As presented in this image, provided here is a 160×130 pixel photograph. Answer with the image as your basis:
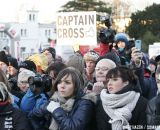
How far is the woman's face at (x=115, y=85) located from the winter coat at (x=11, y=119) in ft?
2.68

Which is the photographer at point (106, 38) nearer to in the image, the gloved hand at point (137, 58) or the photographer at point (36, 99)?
the gloved hand at point (137, 58)

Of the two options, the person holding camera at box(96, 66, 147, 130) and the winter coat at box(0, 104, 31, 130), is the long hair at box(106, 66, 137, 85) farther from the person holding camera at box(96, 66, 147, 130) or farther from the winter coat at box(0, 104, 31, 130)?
the winter coat at box(0, 104, 31, 130)

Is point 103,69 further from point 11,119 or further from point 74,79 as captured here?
point 11,119

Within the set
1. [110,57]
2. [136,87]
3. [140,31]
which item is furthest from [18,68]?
[140,31]

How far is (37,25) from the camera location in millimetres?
74125

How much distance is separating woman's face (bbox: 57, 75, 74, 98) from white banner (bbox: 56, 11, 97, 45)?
5221mm

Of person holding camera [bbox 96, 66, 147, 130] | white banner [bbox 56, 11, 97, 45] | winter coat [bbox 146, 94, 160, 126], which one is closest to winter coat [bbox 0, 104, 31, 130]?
person holding camera [bbox 96, 66, 147, 130]

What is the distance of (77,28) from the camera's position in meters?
9.62

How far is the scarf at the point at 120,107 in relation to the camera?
3.99m

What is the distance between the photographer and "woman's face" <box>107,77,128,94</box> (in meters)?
4.13

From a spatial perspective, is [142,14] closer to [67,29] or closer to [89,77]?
[67,29]

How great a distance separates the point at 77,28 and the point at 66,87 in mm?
5430

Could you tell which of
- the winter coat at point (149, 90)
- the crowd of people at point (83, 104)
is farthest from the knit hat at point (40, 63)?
the crowd of people at point (83, 104)

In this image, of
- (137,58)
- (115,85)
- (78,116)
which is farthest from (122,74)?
(137,58)
